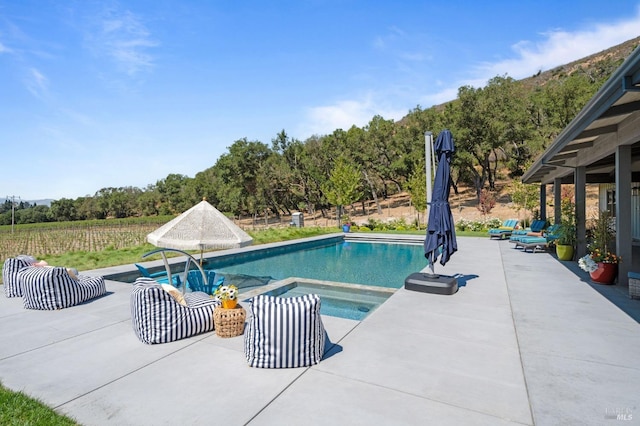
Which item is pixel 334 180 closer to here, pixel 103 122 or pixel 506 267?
pixel 103 122

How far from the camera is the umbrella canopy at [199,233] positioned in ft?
19.3

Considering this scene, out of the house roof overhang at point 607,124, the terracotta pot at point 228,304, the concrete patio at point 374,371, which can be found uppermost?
the house roof overhang at point 607,124

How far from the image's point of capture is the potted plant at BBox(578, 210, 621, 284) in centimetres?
653

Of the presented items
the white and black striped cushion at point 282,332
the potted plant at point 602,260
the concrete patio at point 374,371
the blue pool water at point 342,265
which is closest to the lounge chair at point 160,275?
the concrete patio at point 374,371

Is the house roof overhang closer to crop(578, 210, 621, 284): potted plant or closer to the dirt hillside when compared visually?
crop(578, 210, 621, 284): potted plant

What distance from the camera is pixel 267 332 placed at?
3.46 metres

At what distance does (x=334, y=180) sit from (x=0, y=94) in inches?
715

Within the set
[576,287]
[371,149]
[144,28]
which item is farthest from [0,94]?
[371,149]

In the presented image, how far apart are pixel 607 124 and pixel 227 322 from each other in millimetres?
6883

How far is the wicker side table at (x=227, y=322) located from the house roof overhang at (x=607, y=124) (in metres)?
5.01

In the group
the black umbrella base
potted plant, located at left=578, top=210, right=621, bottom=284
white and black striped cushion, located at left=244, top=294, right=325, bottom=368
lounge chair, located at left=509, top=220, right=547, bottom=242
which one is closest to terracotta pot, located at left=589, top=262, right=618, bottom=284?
potted plant, located at left=578, top=210, right=621, bottom=284

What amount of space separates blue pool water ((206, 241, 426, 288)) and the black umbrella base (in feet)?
5.59

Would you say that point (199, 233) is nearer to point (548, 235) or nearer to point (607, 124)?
point (607, 124)

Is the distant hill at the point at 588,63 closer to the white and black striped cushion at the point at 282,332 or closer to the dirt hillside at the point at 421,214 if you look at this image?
the dirt hillside at the point at 421,214
